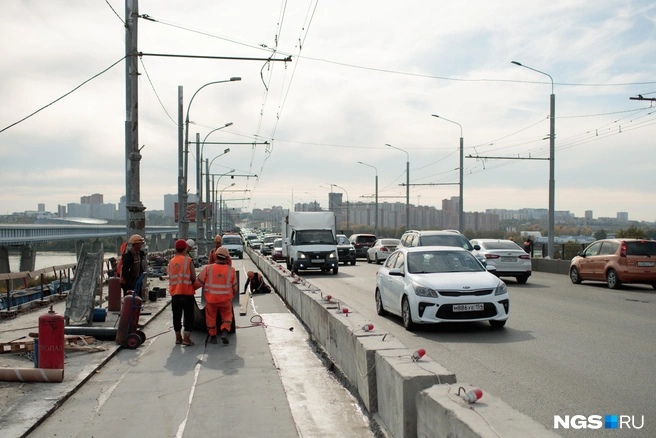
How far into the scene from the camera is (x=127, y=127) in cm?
1534

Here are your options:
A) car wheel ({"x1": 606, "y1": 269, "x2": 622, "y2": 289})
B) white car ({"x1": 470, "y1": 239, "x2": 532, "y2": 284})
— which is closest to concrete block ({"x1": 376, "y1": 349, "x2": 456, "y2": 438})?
car wheel ({"x1": 606, "y1": 269, "x2": 622, "y2": 289})

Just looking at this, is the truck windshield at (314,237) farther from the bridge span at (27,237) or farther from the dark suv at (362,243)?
the bridge span at (27,237)

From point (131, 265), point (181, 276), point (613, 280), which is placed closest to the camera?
point (181, 276)

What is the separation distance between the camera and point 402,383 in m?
5.14

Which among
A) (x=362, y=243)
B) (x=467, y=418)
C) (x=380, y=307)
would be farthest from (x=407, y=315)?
(x=362, y=243)

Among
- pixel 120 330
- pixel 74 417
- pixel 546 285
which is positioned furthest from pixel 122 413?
pixel 546 285

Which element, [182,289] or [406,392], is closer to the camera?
[406,392]

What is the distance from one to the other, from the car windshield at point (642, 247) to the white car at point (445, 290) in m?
9.79

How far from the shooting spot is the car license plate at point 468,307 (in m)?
11.6

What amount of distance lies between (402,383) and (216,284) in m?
6.41

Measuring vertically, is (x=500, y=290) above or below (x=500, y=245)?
below

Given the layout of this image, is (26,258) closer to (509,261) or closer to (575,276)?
(509,261)

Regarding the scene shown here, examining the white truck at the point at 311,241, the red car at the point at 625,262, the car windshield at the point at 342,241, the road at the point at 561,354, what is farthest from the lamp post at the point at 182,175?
the red car at the point at 625,262

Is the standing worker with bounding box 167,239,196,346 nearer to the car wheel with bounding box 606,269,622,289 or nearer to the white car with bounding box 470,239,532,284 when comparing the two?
the white car with bounding box 470,239,532,284
